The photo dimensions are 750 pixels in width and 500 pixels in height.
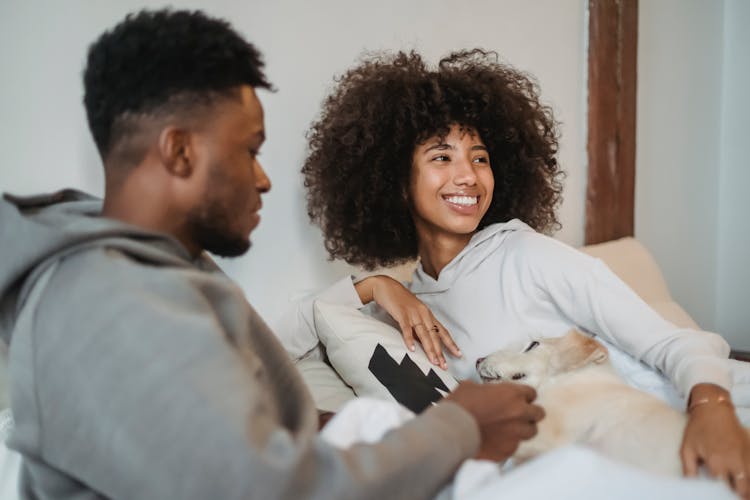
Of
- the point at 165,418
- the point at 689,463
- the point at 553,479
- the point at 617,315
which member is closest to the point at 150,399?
the point at 165,418

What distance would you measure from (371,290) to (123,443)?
1.07 meters

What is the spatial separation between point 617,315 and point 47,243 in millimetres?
1101

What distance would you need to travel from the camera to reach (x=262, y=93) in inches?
71.5

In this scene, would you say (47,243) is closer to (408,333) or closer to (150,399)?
(150,399)

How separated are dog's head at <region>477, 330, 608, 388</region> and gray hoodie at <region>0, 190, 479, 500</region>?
611mm

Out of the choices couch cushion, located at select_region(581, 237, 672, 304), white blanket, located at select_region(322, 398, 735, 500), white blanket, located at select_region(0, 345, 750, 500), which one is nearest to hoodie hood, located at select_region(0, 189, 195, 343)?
white blanket, located at select_region(0, 345, 750, 500)

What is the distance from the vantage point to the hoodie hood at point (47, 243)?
761 millimetres

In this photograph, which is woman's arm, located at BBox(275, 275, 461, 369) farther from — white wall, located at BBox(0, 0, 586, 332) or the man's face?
the man's face

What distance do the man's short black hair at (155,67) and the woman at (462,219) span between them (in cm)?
84

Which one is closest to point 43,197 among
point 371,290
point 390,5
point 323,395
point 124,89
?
point 124,89

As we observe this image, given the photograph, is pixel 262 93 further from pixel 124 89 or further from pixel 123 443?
pixel 123 443

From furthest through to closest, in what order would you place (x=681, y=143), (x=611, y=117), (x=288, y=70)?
(x=681, y=143) → (x=611, y=117) → (x=288, y=70)

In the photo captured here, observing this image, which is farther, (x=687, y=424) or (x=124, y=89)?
(x=687, y=424)

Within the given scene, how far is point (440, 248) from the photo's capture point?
5.80ft
